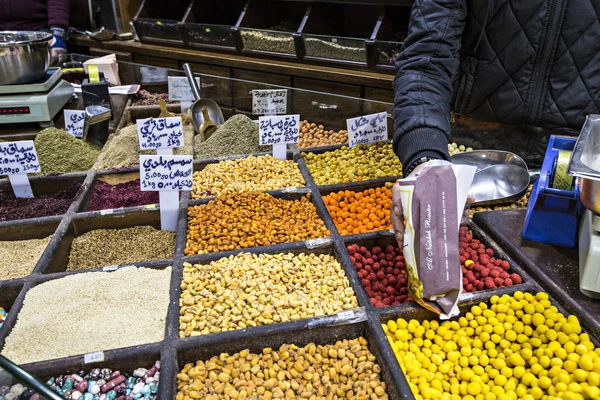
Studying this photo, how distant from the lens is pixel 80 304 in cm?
143

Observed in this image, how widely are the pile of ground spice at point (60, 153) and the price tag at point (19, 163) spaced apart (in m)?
0.16

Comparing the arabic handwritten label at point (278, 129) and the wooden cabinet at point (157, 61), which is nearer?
the arabic handwritten label at point (278, 129)

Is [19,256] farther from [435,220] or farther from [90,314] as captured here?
[435,220]

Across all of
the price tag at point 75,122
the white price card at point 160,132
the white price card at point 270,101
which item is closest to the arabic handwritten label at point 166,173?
the white price card at point 160,132

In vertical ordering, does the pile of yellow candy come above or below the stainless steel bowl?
below

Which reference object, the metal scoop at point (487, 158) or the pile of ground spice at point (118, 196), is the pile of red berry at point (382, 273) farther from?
the pile of ground spice at point (118, 196)

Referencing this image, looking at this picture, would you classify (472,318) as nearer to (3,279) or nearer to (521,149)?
(521,149)

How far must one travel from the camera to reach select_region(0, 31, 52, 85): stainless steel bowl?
239cm

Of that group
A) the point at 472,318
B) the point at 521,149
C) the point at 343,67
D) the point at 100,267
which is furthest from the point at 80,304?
the point at 343,67

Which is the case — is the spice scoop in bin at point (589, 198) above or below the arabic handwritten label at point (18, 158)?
above

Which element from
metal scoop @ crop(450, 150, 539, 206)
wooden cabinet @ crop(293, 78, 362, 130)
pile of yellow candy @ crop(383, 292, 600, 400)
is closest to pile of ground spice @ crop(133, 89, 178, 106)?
wooden cabinet @ crop(293, 78, 362, 130)

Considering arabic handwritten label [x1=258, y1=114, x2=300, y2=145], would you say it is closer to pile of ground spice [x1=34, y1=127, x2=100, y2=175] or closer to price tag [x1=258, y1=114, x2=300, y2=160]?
price tag [x1=258, y1=114, x2=300, y2=160]

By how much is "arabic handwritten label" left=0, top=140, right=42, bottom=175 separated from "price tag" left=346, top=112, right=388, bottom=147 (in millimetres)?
1505

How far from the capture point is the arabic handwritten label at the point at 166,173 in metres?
1.82
